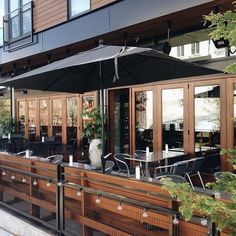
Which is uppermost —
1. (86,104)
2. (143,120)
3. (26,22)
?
(26,22)

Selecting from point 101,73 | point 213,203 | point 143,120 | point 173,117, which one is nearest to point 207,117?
point 173,117

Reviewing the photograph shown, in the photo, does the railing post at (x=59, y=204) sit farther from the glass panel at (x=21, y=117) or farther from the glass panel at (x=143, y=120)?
the glass panel at (x=21, y=117)

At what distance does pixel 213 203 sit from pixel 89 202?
2.18m

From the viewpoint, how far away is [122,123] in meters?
8.87

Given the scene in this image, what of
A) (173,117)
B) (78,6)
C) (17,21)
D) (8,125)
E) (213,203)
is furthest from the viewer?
(8,125)

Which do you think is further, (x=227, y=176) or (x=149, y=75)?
(x=149, y=75)

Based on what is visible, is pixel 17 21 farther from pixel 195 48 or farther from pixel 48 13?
pixel 195 48

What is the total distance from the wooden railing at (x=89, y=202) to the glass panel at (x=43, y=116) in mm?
6360

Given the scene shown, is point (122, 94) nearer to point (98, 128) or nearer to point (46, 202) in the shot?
point (98, 128)

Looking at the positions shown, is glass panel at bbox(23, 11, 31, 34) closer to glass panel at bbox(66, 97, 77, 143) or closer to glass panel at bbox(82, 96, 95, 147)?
glass panel at bbox(66, 97, 77, 143)

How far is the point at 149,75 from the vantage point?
17.4 feet

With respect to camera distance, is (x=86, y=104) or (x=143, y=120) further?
(x=86, y=104)

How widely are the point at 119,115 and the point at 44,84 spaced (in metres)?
3.57

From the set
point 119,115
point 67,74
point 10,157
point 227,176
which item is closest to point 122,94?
point 119,115
